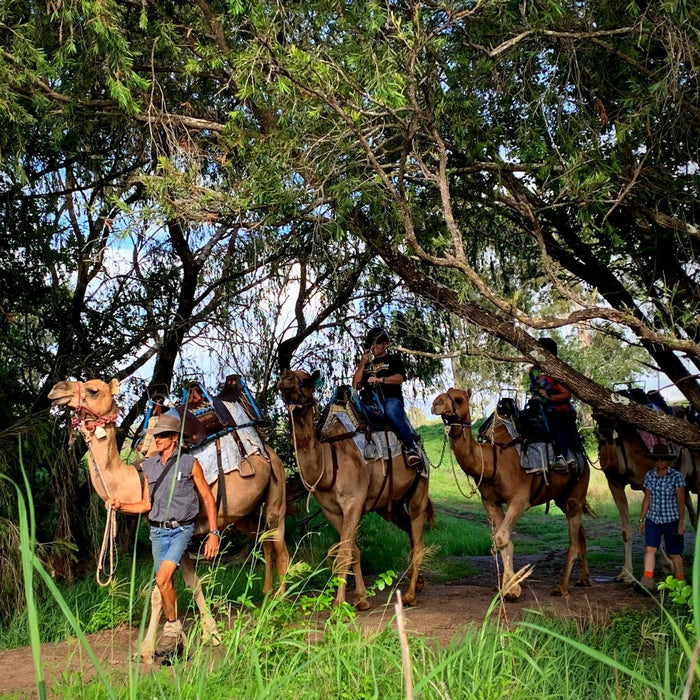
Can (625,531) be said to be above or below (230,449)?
below

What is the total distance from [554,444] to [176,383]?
17.2ft

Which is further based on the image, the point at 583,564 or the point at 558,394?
the point at 583,564

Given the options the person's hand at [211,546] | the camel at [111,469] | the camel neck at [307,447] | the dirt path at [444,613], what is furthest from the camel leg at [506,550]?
the person's hand at [211,546]

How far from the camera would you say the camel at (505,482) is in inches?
411

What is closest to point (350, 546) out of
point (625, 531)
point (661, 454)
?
point (661, 454)

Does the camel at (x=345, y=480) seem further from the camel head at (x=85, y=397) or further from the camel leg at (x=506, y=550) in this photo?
the camel head at (x=85, y=397)

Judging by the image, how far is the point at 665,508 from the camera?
33.1 ft

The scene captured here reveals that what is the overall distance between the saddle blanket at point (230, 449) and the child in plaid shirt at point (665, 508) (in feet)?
15.1

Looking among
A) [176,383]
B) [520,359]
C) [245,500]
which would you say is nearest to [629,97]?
[520,359]

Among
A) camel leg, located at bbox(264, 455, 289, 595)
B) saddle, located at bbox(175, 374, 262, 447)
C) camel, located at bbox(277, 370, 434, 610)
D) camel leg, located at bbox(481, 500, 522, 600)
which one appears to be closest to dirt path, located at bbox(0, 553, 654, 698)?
camel leg, located at bbox(481, 500, 522, 600)

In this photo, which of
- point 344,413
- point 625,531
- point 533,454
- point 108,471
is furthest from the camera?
point 625,531

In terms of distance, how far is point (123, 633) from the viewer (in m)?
8.59

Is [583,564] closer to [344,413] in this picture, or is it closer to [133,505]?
[344,413]

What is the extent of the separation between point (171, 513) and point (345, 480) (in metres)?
3.07
